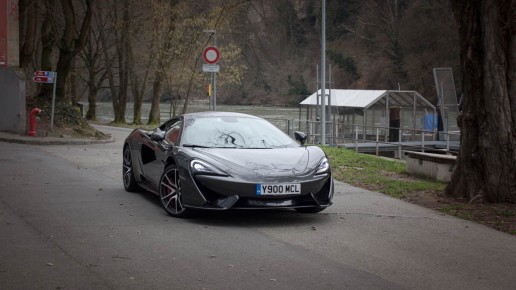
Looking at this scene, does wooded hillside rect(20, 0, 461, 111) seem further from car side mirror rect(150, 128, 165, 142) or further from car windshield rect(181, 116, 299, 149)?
car windshield rect(181, 116, 299, 149)

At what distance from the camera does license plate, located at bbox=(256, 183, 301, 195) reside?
361 inches

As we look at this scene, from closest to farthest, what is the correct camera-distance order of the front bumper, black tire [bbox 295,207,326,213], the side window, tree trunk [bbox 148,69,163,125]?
the front bumper
black tire [bbox 295,207,326,213]
the side window
tree trunk [bbox 148,69,163,125]

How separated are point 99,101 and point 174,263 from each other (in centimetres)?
9057

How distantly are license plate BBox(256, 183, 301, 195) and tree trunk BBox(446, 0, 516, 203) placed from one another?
3.80m

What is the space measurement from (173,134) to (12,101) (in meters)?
15.7

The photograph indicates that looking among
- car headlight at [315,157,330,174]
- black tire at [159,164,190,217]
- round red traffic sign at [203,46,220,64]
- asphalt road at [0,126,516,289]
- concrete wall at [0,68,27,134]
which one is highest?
round red traffic sign at [203,46,220,64]

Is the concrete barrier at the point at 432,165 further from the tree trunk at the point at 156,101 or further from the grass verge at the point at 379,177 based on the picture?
the tree trunk at the point at 156,101

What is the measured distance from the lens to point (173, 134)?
35.6 feet

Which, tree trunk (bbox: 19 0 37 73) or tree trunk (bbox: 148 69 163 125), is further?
tree trunk (bbox: 148 69 163 125)

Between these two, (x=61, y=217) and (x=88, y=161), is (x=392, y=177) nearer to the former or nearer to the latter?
(x=88, y=161)

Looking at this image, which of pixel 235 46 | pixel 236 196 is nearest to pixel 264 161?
pixel 236 196

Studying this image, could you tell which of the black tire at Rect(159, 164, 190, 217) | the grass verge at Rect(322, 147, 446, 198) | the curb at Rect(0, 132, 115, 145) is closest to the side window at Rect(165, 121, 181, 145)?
the black tire at Rect(159, 164, 190, 217)

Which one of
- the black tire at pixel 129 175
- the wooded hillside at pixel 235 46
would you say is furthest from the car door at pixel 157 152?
the wooded hillside at pixel 235 46

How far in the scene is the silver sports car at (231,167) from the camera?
923cm
